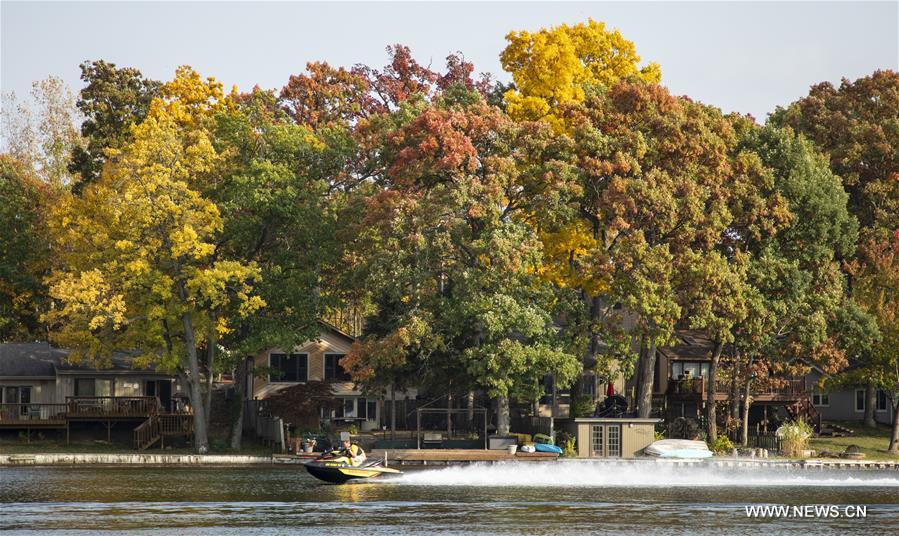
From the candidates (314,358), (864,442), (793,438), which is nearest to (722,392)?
(793,438)

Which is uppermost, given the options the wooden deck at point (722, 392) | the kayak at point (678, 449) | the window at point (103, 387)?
the window at point (103, 387)

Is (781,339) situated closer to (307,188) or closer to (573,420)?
(573,420)

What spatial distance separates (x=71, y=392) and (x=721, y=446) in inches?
1561

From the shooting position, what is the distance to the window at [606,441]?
80688mm

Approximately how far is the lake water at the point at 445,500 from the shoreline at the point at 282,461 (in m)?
1.21

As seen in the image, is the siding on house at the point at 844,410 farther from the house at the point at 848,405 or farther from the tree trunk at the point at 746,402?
the tree trunk at the point at 746,402

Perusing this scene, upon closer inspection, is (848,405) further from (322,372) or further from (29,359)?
(29,359)

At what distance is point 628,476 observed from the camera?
75.1 metres

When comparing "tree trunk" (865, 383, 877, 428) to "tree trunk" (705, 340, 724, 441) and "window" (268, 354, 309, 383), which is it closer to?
"tree trunk" (705, 340, 724, 441)

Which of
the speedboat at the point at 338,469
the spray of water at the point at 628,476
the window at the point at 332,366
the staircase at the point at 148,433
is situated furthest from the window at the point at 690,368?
the speedboat at the point at 338,469

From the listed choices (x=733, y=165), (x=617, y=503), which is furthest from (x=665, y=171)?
(x=617, y=503)

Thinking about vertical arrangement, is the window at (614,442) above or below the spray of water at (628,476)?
above

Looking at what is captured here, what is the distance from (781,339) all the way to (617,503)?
28619 mm

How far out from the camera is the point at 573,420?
3253 inches
